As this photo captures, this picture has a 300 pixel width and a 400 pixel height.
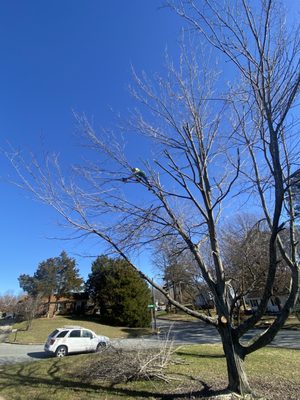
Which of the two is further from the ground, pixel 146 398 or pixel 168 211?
pixel 168 211

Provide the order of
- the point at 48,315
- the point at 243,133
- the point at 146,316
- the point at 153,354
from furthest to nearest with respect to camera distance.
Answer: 1. the point at 48,315
2. the point at 146,316
3. the point at 153,354
4. the point at 243,133

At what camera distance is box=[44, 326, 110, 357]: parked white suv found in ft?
58.1

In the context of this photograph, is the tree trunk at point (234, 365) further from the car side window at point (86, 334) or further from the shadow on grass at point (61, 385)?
the car side window at point (86, 334)

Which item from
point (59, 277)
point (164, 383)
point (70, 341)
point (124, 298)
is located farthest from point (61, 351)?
point (59, 277)

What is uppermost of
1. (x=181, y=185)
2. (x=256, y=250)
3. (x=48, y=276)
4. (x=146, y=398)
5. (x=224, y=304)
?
(x=48, y=276)

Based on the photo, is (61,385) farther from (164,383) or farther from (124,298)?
(124,298)

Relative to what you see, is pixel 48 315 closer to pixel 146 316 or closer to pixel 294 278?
pixel 146 316

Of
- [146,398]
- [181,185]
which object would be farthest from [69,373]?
[181,185]

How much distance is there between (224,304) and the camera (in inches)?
253

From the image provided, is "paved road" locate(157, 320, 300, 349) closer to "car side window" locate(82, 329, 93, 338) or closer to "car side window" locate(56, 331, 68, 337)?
"car side window" locate(82, 329, 93, 338)

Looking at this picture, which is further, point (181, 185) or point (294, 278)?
point (181, 185)

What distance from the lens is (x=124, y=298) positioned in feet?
120

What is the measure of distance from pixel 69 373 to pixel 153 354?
8.71ft

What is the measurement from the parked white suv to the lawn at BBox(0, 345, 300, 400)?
7.35 meters
